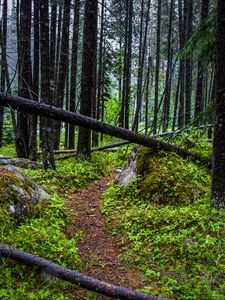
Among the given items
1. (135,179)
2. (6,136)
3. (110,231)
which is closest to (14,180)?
(110,231)

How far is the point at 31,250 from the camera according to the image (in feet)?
14.1

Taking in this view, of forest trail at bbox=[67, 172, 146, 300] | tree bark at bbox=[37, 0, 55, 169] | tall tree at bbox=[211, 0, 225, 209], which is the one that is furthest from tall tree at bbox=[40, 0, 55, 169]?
tall tree at bbox=[211, 0, 225, 209]

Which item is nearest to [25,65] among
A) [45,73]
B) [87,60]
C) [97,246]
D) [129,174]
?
[87,60]

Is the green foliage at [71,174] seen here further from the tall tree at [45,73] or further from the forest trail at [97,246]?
the tall tree at [45,73]

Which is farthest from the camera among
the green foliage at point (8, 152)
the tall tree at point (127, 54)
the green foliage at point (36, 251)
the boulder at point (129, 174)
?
the tall tree at point (127, 54)

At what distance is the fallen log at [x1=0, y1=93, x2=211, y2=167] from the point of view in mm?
6836

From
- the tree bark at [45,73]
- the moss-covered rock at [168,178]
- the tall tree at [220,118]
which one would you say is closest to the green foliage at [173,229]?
the moss-covered rock at [168,178]

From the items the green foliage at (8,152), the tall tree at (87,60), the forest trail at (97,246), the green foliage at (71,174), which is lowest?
the forest trail at (97,246)

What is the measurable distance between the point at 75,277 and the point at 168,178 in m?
3.69

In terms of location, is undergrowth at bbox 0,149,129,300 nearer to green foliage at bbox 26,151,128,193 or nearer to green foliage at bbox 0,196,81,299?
green foliage at bbox 0,196,81,299

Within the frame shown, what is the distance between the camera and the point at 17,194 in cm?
520

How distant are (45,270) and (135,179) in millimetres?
3883

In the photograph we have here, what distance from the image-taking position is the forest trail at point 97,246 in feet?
14.2

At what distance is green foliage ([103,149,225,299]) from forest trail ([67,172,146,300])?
0.17m
